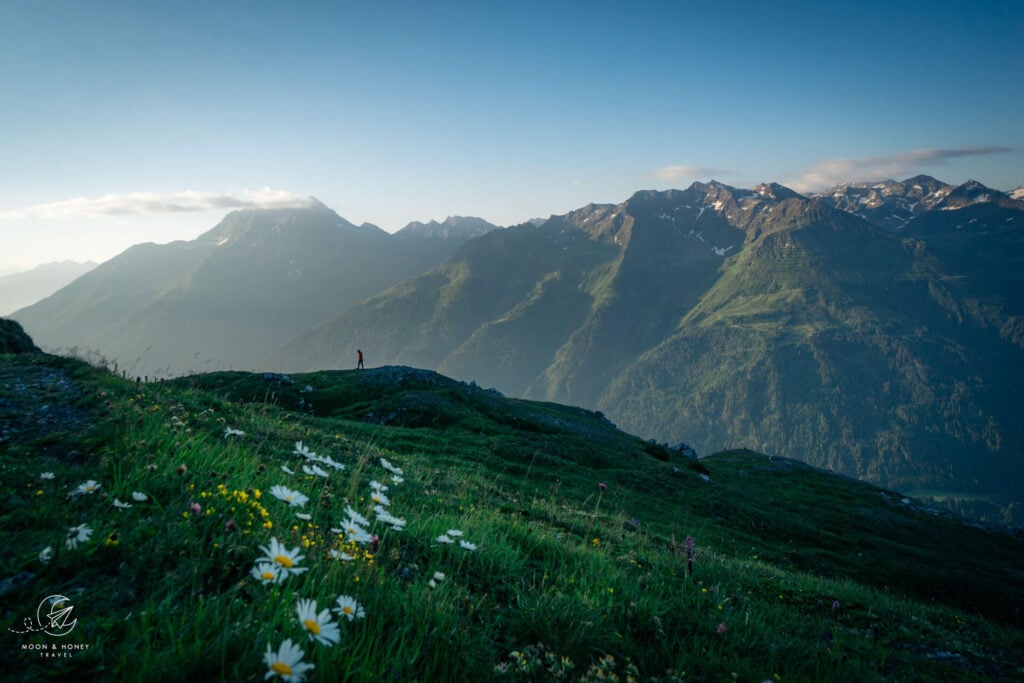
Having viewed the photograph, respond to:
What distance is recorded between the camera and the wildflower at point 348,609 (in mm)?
2938

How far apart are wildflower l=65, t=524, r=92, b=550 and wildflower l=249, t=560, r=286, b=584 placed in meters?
1.22

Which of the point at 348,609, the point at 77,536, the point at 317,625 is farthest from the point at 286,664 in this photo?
the point at 77,536

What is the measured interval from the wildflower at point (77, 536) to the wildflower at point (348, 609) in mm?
1784

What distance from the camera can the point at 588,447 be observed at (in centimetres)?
4272

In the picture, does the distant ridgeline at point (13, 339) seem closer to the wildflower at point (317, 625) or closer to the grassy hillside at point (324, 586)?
the grassy hillside at point (324, 586)

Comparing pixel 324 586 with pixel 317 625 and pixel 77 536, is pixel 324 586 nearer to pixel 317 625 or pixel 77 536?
pixel 317 625

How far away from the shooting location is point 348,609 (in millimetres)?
3002

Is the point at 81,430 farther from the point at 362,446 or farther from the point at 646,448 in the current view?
the point at 646,448

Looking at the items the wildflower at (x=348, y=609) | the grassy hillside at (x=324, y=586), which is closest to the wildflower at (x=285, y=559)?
the grassy hillside at (x=324, y=586)

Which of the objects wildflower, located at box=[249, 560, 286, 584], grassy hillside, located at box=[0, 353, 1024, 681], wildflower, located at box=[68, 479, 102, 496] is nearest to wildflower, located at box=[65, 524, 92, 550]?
grassy hillside, located at box=[0, 353, 1024, 681]

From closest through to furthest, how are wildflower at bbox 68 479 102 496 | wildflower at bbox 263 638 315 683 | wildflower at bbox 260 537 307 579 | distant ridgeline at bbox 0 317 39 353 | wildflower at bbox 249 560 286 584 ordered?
wildflower at bbox 263 638 315 683
wildflower at bbox 249 560 286 584
wildflower at bbox 260 537 307 579
wildflower at bbox 68 479 102 496
distant ridgeline at bbox 0 317 39 353

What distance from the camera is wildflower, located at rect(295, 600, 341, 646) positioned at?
2512 mm

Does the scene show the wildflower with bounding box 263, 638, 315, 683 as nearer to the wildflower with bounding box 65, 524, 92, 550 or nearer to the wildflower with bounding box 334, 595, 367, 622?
the wildflower with bounding box 334, 595, 367, 622

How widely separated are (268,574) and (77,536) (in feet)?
4.74
